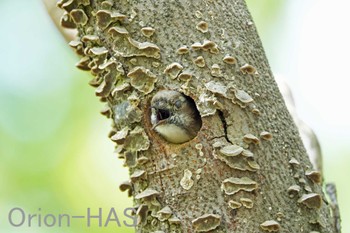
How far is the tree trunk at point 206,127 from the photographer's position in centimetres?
132

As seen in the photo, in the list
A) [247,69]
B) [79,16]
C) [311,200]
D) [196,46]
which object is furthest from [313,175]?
[79,16]

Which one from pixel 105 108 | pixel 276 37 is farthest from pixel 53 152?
pixel 105 108

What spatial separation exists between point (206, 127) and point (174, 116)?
0.07 m

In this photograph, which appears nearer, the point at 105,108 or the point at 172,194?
the point at 172,194

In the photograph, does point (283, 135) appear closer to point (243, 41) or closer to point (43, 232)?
point (243, 41)

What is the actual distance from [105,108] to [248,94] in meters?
0.36

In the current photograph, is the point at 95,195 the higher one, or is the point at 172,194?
the point at 95,195

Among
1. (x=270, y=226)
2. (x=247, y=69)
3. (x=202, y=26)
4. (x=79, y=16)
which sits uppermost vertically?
(x=79, y=16)

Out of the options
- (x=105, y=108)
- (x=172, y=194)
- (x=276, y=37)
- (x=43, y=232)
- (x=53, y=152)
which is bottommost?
(x=172, y=194)

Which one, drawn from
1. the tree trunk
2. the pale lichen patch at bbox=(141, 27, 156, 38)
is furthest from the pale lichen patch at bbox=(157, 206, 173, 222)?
the pale lichen patch at bbox=(141, 27, 156, 38)

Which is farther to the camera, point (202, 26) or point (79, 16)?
point (79, 16)

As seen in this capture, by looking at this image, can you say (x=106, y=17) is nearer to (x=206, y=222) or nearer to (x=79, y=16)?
(x=79, y=16)

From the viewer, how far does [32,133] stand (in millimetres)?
4766

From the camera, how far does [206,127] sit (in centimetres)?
135
